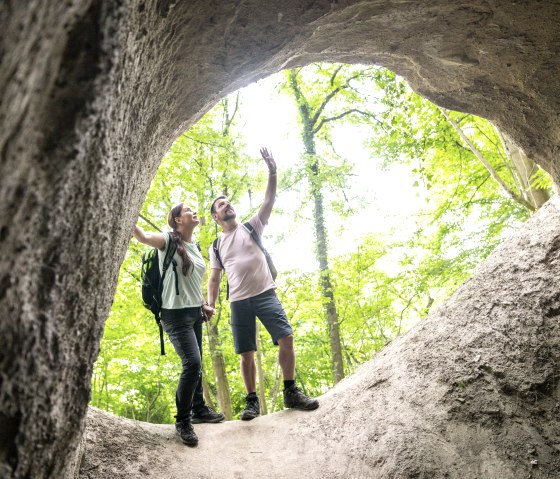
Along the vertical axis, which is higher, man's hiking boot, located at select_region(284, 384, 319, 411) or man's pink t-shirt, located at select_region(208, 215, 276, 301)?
man's pink t-shirt, located at select_region(208, 215, 276, 301)

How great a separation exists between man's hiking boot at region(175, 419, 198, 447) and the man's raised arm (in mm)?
2734

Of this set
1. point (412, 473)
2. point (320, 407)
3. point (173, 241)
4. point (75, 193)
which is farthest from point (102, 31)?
point (320, 407)

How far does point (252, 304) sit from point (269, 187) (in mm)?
1586

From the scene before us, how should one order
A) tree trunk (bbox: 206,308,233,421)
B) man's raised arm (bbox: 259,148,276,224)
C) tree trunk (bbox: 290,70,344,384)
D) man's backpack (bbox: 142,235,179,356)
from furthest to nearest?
tree trunk (bbox: 290,70,344,384)
tree trunk (bbox: 206,308,233,421)
man's raised arm (bbox: 259,148,276,224)
man's backpack (bbox: 142,235,179,356)

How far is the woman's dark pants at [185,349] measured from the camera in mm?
4711

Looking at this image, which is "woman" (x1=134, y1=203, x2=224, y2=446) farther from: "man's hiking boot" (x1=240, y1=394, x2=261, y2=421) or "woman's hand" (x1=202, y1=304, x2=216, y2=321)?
"man's hiking boot" (x1=240, y1=394, x2=261, y2=421)

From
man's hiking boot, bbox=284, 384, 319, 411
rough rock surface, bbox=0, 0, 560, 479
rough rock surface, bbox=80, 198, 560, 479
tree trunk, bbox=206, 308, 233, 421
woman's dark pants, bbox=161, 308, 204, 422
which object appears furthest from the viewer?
tree trunk, bbox=206, 308, 233, 421

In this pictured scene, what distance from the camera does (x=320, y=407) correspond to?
5660 mm

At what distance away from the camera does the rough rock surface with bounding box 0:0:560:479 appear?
1559 millimetres

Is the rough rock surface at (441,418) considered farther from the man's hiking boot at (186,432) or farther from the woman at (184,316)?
the woman at (184,316)

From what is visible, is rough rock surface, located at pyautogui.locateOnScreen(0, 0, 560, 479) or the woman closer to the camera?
rough rock surface, located at pyautogui.locateOnScreen(0, 0, 560, 479)

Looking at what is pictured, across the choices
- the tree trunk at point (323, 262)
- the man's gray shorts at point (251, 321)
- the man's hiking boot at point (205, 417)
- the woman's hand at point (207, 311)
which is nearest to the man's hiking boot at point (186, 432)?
the man's hiking boot at point (205, 417)

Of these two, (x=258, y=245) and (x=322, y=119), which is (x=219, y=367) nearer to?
(x=258, y=245)

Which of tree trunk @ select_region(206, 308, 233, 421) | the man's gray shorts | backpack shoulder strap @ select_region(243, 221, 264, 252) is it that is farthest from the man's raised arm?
tree trunk @ select_region(206, 308, 233, 421)
